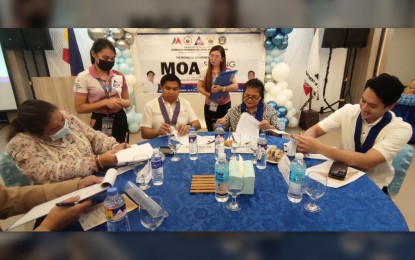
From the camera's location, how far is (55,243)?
0.18m

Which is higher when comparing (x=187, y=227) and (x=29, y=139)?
(x=29, y=139)

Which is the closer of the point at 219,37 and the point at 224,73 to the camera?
the point at 224,73

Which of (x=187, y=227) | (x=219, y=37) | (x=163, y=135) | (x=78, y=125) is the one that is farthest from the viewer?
(x=219, y=37)

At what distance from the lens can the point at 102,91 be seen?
2.26 m

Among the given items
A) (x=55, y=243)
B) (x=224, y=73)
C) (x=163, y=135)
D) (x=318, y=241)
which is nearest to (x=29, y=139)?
(x=163, y=135)

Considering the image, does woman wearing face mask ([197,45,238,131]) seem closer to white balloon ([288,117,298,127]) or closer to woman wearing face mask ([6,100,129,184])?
woman wearing face mask ([6,100,129,184])

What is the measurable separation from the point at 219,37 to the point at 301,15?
4226 millimetres

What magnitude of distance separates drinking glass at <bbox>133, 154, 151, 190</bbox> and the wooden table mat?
26cm

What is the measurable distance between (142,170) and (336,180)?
113cm

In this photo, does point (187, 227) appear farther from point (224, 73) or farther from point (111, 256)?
point (224, 73)

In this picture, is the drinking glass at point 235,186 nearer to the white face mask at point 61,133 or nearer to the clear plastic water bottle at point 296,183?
the clear plastic water bottle at point 296,183

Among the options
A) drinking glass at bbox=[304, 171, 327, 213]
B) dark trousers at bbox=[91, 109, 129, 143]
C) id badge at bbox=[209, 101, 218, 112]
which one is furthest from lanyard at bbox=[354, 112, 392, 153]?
dark trousers at bbox=[91, 109, 129, 143]

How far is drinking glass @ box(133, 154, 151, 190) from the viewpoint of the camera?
1.44 metres

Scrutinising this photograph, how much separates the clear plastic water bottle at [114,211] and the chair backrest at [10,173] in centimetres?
86
